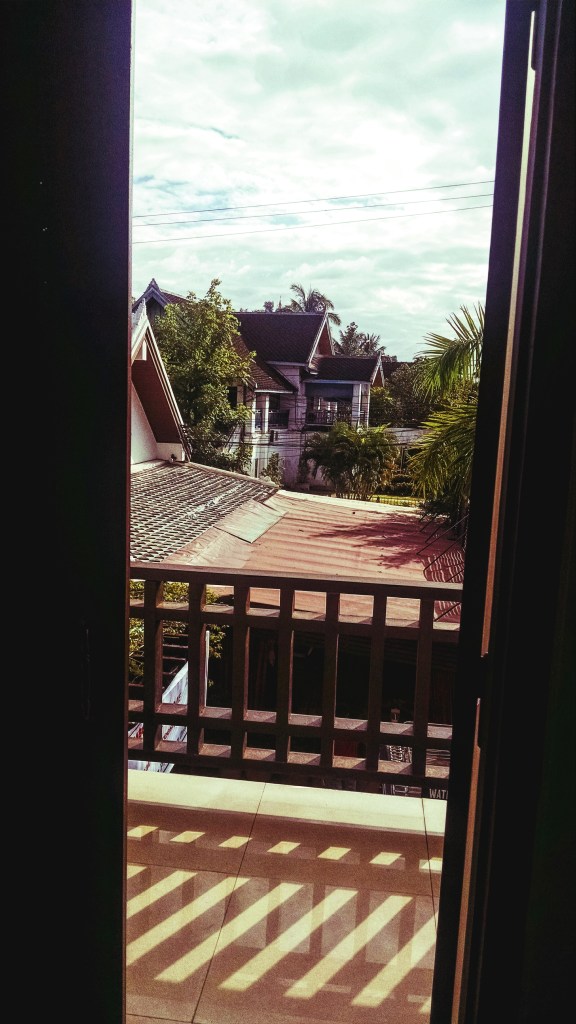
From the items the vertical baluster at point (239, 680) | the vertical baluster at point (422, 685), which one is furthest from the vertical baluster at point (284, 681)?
the vertical baluster at point (422, 685)

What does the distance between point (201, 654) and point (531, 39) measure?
222 cm

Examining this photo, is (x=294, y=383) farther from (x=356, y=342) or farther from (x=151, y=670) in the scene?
(x=151, y=670)

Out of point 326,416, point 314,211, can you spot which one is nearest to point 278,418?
point 326,416

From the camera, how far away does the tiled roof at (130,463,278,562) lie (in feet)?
20.5

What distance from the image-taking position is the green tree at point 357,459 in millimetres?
18391

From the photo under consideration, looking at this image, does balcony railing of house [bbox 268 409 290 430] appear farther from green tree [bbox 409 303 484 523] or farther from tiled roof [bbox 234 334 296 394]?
green tree [bbox 409 303 484 523]

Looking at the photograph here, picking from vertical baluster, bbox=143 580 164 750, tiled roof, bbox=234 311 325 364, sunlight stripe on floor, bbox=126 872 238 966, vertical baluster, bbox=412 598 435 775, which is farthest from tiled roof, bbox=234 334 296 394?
sunlight stripe on floor, bbox=126 872 238 966

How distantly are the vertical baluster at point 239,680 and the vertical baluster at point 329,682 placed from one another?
0.96ft

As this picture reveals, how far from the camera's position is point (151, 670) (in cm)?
266

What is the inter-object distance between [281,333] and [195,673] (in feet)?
58.5

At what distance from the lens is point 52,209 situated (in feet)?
3.04

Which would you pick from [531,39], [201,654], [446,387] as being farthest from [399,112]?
[531,39]

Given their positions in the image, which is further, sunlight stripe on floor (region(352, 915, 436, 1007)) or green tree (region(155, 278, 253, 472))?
green tree (region(155, 278, 253, 472))

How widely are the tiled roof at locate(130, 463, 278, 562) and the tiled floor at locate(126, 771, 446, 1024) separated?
268 cm
